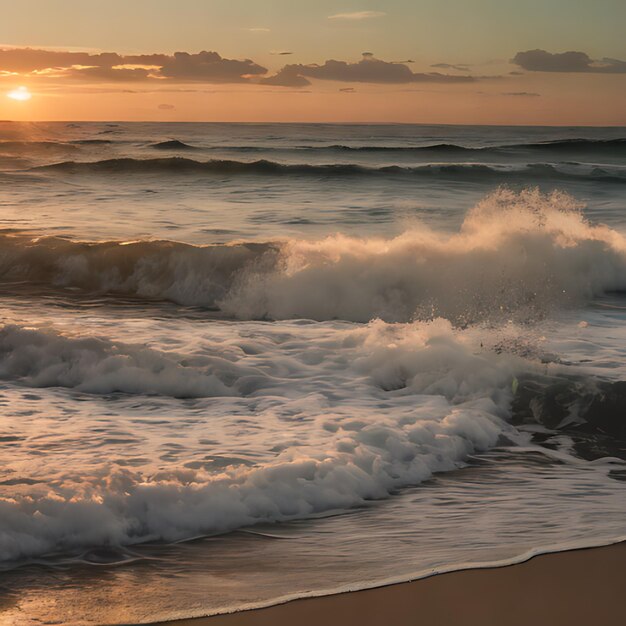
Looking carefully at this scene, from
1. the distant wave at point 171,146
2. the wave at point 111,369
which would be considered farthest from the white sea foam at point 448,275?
the distant wave at point 171,146

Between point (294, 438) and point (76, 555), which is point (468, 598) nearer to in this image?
→ point (76, 555)

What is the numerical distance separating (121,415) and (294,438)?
1461 millimetres

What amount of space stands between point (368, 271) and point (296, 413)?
7125 mm

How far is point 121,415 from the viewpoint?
22.8 feet

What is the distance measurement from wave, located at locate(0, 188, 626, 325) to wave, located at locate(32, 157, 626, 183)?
20.9 m

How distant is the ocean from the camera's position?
4.53m

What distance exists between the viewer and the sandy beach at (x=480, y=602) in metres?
3.84

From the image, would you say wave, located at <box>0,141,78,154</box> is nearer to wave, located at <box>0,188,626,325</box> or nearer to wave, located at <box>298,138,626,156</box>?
wave, located at <box>298,138,626,156</box>

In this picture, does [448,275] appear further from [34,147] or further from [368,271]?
[34,147]

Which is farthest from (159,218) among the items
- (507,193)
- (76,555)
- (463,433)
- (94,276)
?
(76,555)

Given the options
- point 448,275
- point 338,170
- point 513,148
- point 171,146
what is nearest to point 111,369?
point 448,275

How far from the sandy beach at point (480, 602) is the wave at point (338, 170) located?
109 feet

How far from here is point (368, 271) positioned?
13930mm

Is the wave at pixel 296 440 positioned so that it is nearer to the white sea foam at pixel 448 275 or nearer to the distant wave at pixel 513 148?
the white sea foam at pixel 448 275
